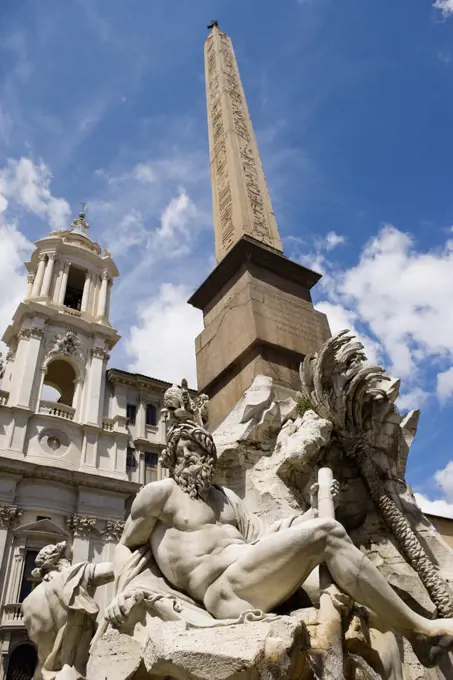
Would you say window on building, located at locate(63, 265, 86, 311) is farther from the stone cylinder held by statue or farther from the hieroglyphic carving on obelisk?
the stone cylinder held by statue

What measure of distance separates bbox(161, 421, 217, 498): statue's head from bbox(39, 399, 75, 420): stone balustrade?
19.9 metres

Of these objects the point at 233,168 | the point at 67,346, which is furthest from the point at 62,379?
the point at 233,168

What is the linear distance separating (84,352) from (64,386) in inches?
85.2

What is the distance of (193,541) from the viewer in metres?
3.32

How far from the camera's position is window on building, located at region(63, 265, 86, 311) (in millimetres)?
27844

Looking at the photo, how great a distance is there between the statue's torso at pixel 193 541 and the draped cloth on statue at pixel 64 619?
149cm

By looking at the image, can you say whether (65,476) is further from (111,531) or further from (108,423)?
(108,423)

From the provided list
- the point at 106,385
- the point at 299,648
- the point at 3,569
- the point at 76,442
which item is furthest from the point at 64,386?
the point at 299,648

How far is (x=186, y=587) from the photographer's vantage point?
325 cm

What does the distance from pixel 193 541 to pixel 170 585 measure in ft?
0.99

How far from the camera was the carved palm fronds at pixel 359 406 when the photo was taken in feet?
15.0

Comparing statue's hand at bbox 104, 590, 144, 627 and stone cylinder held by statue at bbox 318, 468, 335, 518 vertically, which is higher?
stone cylinder held by statue at bbox 318, 468, 335, 518

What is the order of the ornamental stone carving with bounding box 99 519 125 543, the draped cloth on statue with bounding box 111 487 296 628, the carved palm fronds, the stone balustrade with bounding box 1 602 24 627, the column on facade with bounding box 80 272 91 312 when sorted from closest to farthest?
the draped cloth on statue with bounding box 111 487 296 628 < the carved palm fronds < the stone balustrade with bounding box 1 602 24 627 < the ornamental stone carving with bounding box 99 519 125 543 < the column on facade with bounding box 80 272 91 312

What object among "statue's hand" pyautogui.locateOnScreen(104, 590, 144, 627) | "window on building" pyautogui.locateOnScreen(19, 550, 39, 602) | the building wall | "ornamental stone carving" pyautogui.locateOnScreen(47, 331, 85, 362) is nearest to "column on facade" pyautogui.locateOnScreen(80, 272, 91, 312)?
"ornamental stone carving" pyautogui.locateOnScreen(47, 331, 85, 362)
